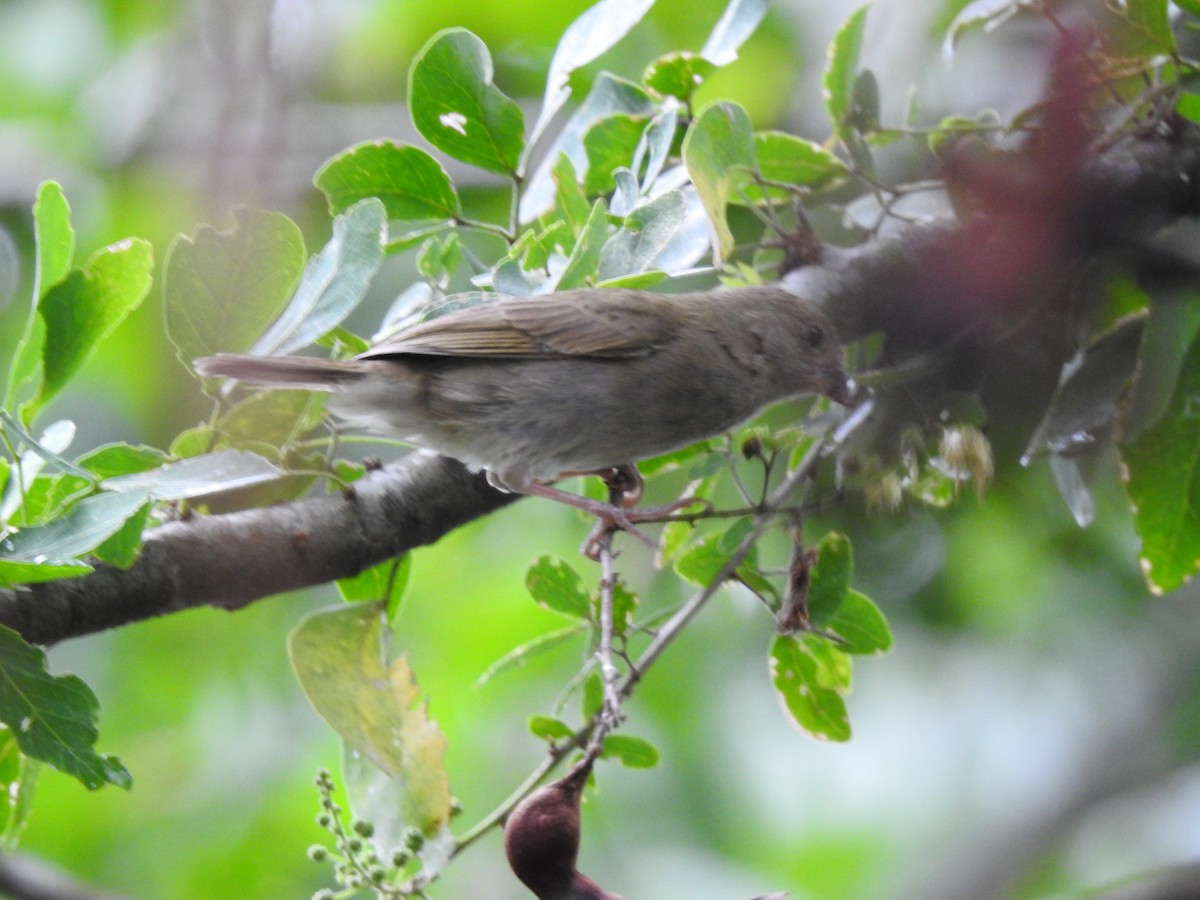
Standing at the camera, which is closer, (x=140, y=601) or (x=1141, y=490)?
(x=140, y=601)

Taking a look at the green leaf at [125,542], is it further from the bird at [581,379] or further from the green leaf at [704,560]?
the green leaf at [704,560]

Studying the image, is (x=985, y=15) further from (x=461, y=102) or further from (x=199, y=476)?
(x=199, y=476)

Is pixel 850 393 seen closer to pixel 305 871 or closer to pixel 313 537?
pixel 313 537

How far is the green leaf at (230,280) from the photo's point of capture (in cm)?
216

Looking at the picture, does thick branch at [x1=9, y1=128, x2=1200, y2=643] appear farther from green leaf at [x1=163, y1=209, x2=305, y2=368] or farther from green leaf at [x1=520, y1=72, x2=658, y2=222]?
green leaf at [x1=520, y1=72, x2=658, y2=222]

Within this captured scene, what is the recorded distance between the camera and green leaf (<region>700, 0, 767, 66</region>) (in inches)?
106

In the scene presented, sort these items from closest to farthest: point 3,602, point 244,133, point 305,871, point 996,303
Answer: point 3,602
point 996,303
point 244,133
point 305,871

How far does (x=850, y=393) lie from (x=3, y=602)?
1854 mm

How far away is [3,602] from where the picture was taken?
6.12 feet

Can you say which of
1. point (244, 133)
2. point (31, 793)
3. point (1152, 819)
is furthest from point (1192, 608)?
point (31, 793)

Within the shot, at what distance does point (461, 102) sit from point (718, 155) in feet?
1.88

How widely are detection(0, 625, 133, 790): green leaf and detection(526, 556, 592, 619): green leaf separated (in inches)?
32.0

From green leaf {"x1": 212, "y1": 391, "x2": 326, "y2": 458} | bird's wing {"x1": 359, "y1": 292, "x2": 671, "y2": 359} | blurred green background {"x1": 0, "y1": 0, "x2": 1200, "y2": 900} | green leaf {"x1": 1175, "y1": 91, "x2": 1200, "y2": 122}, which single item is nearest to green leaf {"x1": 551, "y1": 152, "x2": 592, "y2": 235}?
bird's wing {"x1": 359, "y1": 292, "x2": 671, "y2": 359}

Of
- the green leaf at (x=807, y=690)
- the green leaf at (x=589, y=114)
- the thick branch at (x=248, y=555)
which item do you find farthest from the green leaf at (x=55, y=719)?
the green leaf at (x=589, y=114)
